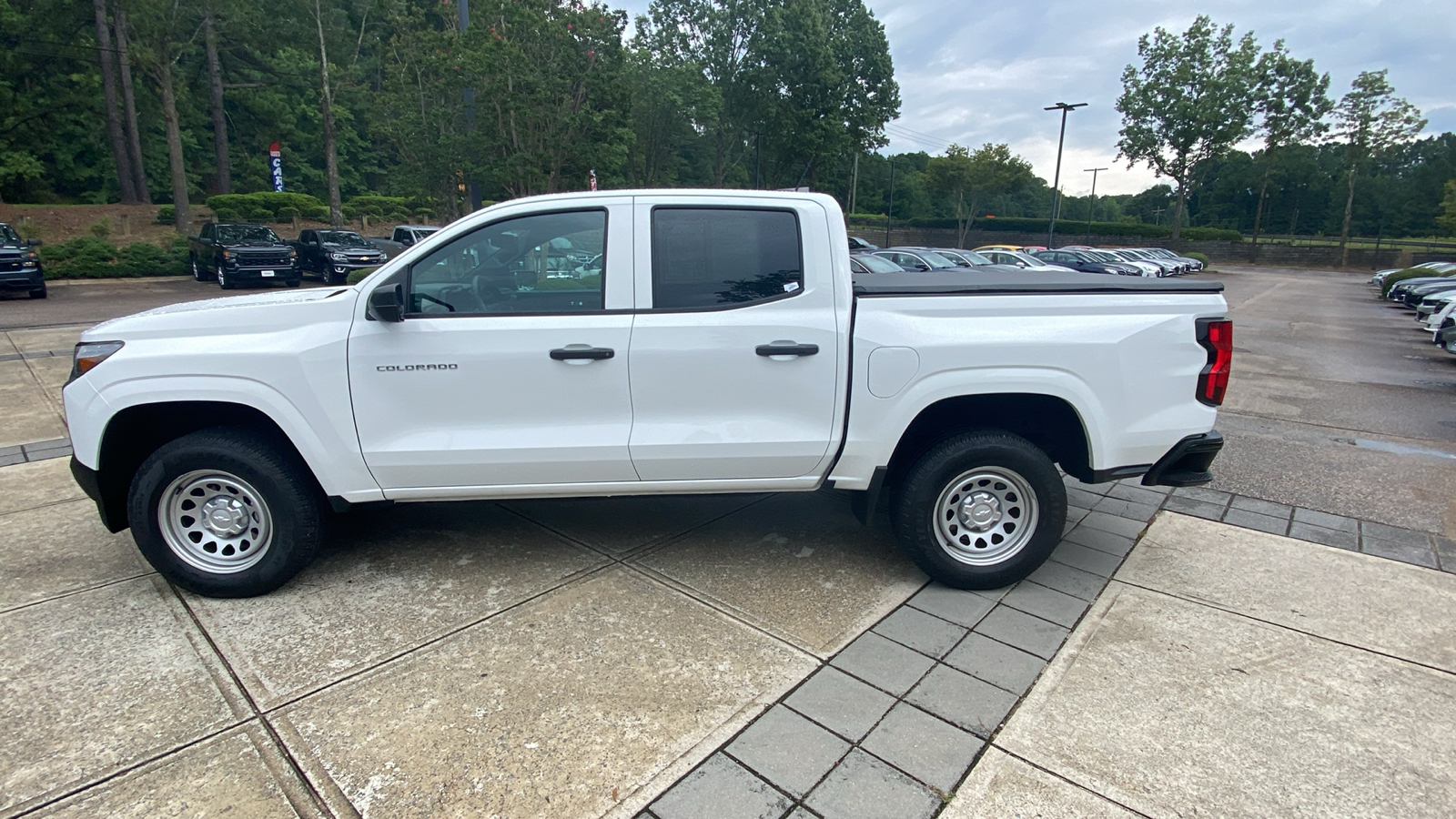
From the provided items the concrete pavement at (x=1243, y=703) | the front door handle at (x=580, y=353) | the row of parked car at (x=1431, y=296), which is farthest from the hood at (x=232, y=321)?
the row of parked car at (x=1431, y=296)

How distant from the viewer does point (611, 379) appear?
3.42 meters

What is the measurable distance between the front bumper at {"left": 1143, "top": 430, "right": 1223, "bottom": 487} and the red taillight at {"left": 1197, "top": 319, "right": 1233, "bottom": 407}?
0.19 meters

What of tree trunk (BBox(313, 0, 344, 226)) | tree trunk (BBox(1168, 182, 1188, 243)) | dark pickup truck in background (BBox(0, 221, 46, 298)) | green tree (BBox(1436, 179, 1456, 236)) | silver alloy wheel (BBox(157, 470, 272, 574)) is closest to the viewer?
silver alloy wheel (BBox(157, 470, 272, 574))

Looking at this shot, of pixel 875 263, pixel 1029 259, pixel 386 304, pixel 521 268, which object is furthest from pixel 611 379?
pixel 1029 259

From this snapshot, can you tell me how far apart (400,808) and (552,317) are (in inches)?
78.2

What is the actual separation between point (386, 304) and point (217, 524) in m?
1.40

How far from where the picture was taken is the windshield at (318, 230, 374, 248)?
21453mm

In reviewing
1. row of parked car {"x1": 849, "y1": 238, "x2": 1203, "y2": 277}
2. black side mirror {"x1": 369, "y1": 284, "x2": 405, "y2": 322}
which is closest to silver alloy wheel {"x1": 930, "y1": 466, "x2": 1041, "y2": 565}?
black side mirror {"x1": 369, "y1": 284, "x2": 405, "y2": 322}

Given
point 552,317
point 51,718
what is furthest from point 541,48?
point 51,718

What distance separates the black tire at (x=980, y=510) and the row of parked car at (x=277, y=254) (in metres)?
16.3

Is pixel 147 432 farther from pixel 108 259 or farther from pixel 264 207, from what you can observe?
→ pixel 264 207

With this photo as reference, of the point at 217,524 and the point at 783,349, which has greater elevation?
the point at 783,349

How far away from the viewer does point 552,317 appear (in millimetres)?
3412

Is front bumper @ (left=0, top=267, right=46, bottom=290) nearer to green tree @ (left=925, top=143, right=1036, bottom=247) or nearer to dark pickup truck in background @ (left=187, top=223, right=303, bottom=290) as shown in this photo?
dark pickup truck in background @ (left=187, top=223, right=303, bottom=290)
